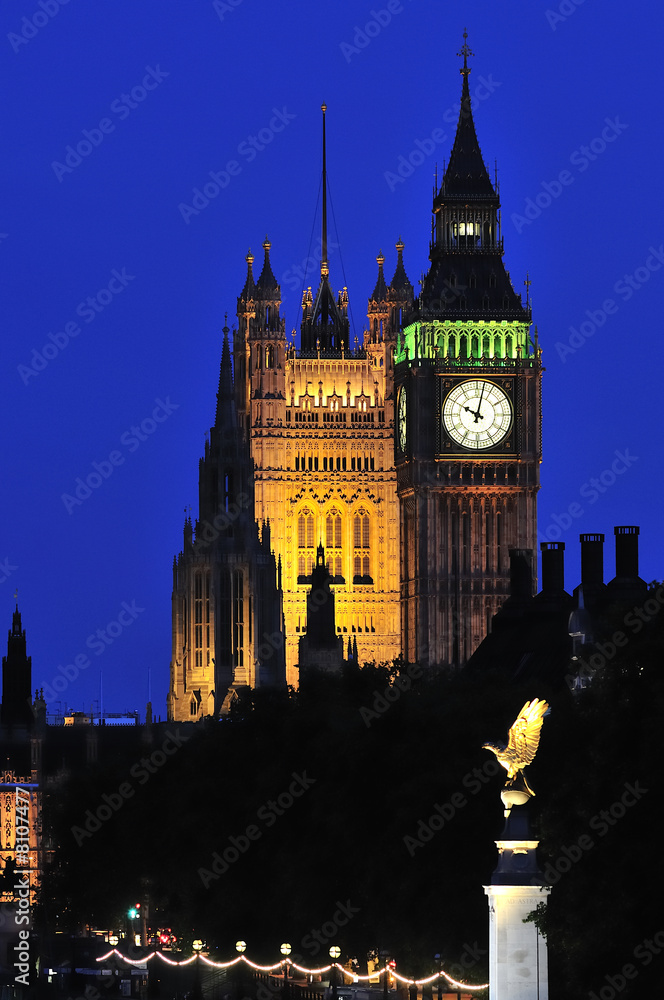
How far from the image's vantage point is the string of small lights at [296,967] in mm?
97756

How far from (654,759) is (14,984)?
164ft

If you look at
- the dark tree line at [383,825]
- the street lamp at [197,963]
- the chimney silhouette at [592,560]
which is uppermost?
the chimney silhouette at [592,560]

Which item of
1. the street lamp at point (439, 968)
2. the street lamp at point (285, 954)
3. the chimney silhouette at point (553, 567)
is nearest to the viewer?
the street lamp at point (439, 968)

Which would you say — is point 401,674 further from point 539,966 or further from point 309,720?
point 539,966

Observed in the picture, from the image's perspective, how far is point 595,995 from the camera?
7950 centimetres

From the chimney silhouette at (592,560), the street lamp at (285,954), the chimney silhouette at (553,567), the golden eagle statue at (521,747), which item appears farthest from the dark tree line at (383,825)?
the chimney silhouette at (553,567)

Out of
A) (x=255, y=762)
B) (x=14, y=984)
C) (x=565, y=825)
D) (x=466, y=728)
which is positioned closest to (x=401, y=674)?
(x=255, y=762)

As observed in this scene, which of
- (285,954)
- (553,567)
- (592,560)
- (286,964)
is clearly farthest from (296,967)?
(553,567)

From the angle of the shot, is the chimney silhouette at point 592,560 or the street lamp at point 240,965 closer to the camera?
the street lamp at point 240,965

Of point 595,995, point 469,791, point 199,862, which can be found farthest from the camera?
point 199,862

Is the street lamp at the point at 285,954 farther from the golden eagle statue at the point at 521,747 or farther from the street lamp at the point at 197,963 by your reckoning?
the golden eagle statue at the point at 521,747

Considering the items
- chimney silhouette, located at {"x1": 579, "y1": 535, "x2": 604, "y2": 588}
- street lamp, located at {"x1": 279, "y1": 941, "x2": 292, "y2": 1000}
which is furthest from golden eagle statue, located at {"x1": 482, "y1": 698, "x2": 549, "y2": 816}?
chimney silhouette, located at {"x1": 579, "y1": 535, "x2": 604, "y2": 588}

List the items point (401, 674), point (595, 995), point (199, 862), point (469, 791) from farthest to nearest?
point (401, 674) < point (199, 862) < point (469, 791) < point (595, 995)

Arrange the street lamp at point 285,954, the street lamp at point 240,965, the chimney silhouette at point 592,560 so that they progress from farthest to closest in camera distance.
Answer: the chimney silhouette at point 592,560 → the street lamp at point 240,965 → the street lamp at point 285,954
